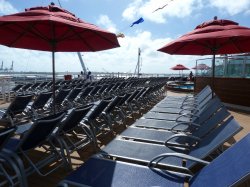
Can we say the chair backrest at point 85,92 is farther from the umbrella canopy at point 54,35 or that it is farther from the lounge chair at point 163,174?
the lounge chair at point 163,174

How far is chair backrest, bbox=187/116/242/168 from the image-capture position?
228 cm

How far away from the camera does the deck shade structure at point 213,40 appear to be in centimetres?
433

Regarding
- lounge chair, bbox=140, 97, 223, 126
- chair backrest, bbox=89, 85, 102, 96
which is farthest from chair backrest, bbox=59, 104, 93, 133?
chair backrest, bbox=89, 85, 102, 96

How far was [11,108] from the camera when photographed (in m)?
4.88

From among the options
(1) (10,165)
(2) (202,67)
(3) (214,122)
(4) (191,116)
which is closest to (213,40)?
(4) (191,116)

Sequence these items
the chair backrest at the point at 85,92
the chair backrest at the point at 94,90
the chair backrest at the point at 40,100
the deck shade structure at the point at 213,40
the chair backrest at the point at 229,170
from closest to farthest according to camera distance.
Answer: the chair backrest at the point at 229,170 → the deck shade structure at the point at 213,40 → the chair backrest at the point at 40,100 → the chair backrest at the point at 85,92 → the chair backrest at the point at 94,90

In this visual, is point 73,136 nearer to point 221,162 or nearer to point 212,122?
point 212,122

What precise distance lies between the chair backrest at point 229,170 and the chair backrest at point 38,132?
5.11 ft

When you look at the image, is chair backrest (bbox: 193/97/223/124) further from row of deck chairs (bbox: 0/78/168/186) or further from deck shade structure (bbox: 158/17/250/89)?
row of deck chairs (bbox: 0/78/168/186)

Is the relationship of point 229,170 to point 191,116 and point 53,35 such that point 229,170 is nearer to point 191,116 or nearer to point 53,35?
point 191,116

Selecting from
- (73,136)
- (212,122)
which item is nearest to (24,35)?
(73,136)

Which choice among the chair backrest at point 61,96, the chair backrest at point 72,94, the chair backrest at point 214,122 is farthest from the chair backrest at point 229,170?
the chair backrest at point 72,94

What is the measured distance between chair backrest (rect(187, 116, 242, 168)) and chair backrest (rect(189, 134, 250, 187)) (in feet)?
1.33

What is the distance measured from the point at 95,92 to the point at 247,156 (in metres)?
6.81
